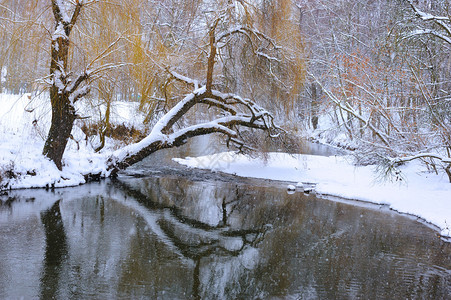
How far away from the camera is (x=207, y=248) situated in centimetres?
707

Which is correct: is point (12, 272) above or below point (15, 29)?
below

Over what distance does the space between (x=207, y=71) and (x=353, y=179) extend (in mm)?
5865

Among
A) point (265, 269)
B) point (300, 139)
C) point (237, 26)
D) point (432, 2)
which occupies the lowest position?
point (265, 269)

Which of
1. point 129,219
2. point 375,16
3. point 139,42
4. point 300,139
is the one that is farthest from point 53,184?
point 375,16

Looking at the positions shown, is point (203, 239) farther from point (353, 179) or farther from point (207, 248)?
point (353, 179)

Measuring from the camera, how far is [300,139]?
14.5 m

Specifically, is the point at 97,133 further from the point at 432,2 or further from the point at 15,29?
the point at 432,2

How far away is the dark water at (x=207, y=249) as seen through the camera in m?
5.45

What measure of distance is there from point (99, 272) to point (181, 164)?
10526 mm

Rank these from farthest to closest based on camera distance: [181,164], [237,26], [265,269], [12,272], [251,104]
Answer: [181,164]
[251,104]
[237,26]
[265,269]
[12,272]

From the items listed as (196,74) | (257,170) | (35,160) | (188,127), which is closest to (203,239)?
(35,160)

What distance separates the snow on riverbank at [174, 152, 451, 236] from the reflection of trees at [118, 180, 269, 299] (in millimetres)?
4154

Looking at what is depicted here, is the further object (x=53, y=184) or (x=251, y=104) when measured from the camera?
(x=251, y=104)

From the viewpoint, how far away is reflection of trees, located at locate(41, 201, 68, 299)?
513 centimetres
